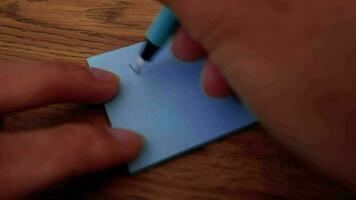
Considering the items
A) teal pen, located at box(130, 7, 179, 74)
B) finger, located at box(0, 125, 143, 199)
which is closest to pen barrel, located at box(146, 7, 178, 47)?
teal pen, located at box(130, 7, 179, 74)

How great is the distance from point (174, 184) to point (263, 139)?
102 mm

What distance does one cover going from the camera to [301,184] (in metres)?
0.37

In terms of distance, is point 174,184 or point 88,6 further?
point 88,6

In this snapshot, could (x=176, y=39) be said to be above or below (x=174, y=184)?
above

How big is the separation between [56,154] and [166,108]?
0.12 m

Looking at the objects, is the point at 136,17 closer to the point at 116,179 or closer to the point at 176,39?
the point at 176,39

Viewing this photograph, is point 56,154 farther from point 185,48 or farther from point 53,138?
point 185,48

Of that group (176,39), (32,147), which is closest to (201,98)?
(176,39)

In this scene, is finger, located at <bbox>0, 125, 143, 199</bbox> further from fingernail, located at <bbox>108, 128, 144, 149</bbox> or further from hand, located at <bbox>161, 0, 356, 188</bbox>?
hand, located at <bbox>161, 0, 356, 188</bbox>

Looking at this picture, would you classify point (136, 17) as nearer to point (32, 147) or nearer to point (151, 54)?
point (151, 54)

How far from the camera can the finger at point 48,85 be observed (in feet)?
1.31

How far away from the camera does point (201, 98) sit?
426 mm

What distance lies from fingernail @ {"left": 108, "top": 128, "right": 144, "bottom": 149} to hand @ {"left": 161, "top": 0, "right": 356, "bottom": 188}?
0.43 ft

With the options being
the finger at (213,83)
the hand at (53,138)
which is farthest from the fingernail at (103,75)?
the finger at (213,83)
